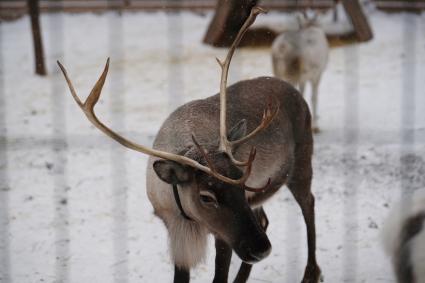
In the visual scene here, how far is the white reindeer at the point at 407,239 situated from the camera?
8.80 ft

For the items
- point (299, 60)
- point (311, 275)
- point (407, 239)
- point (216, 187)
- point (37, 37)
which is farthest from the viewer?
point (37, 37)

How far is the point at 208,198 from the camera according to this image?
2979mm

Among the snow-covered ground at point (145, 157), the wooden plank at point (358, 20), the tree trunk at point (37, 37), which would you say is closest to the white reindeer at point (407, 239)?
the snow-covered ground at point (145, 157)

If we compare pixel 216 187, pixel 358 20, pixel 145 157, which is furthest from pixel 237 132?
pixel 358 20

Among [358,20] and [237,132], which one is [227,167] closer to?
[237,132]

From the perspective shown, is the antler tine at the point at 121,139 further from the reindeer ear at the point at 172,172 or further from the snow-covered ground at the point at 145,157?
the snow-covered ground at the point at 145,157

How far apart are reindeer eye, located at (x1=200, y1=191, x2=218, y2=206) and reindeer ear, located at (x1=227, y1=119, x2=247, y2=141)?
41 centimetres

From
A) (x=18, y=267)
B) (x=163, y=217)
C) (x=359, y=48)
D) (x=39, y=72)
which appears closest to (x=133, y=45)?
(x=39, y=72)

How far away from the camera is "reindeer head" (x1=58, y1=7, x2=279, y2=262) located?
2.89m

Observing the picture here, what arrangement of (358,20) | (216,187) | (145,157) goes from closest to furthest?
(216,187) → (145,157) → (358,20)

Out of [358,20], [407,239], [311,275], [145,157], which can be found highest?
[358,20]

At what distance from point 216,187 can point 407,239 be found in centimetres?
88

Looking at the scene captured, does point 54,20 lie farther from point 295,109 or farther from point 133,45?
point 295,109

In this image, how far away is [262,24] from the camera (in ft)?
32.1
